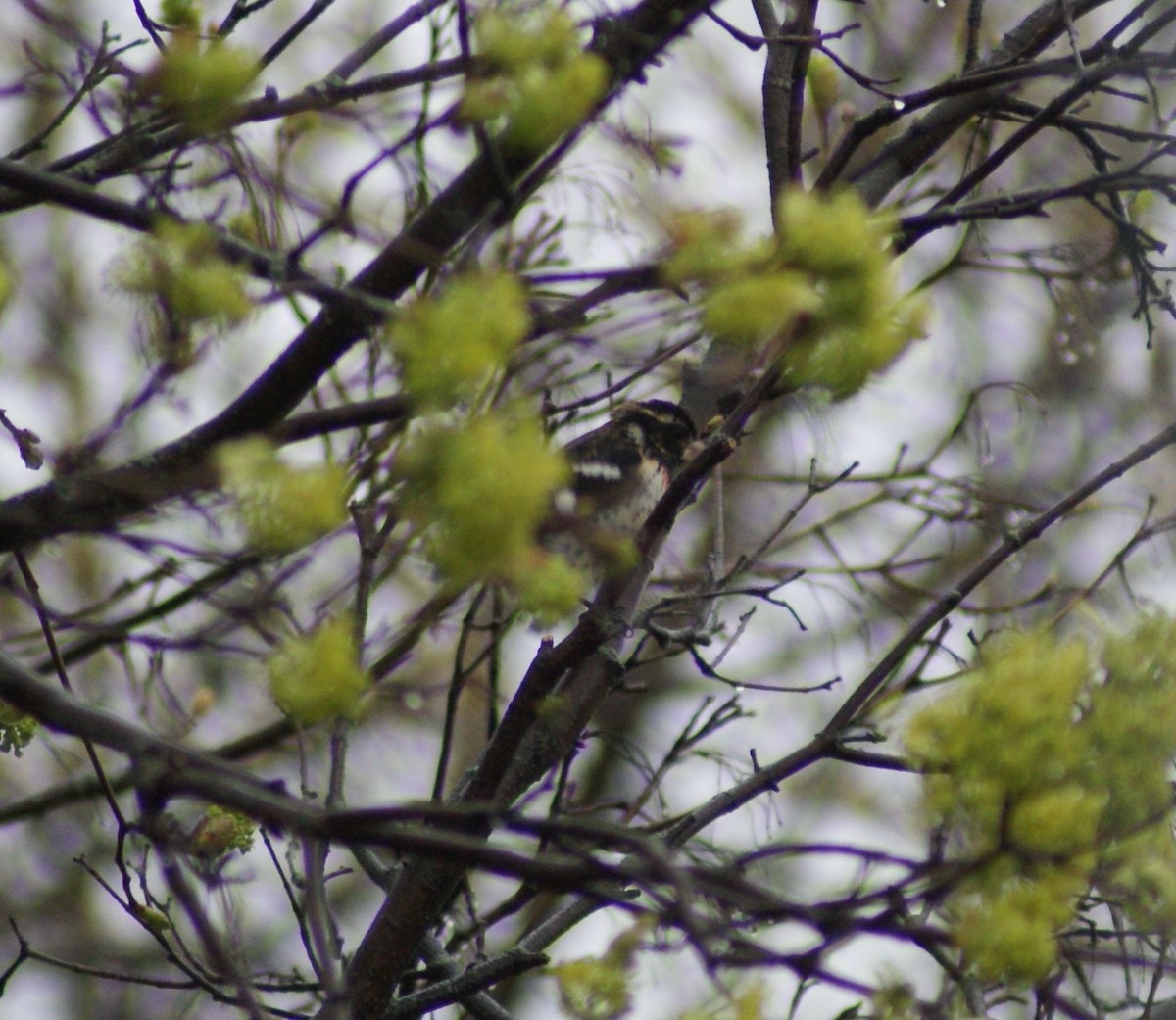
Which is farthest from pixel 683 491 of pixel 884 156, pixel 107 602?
pixel 107 602

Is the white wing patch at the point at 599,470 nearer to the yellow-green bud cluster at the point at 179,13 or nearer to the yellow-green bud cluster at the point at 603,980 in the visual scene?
the yellow-green bud cluster at the point at 179,13

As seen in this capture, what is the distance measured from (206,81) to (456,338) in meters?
0.67

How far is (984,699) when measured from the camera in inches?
72.6

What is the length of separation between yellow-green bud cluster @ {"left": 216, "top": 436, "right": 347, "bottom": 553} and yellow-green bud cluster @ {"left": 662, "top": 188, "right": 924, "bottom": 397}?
0.54 m

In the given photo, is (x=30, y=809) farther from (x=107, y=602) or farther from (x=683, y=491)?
(x=683, y=491)

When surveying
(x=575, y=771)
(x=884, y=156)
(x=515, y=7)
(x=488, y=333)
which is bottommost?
(x=488, y=333)

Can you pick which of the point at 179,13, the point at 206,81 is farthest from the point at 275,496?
the point at 179,13

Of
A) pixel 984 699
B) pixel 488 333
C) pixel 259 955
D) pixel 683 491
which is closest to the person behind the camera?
pixel 488 333

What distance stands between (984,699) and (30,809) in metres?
3.89

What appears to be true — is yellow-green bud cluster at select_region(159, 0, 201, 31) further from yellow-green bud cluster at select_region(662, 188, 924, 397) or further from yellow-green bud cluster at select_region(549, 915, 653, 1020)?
yellow-green bud cluster at select_region(549, 915, 653, 1020)

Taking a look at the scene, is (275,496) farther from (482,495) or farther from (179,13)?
(179,13)

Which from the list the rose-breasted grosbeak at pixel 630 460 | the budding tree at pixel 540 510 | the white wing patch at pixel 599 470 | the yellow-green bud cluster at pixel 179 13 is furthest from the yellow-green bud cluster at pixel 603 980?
the white wing patch at pixel 599 470

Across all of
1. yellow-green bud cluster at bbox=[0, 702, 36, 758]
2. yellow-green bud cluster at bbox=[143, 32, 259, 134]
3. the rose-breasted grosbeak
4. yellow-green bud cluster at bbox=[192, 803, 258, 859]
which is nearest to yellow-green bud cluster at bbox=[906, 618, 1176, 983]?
yellow-green bud cluster at bbox=[143, 32, 259, 134]

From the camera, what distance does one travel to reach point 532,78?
189 cm
